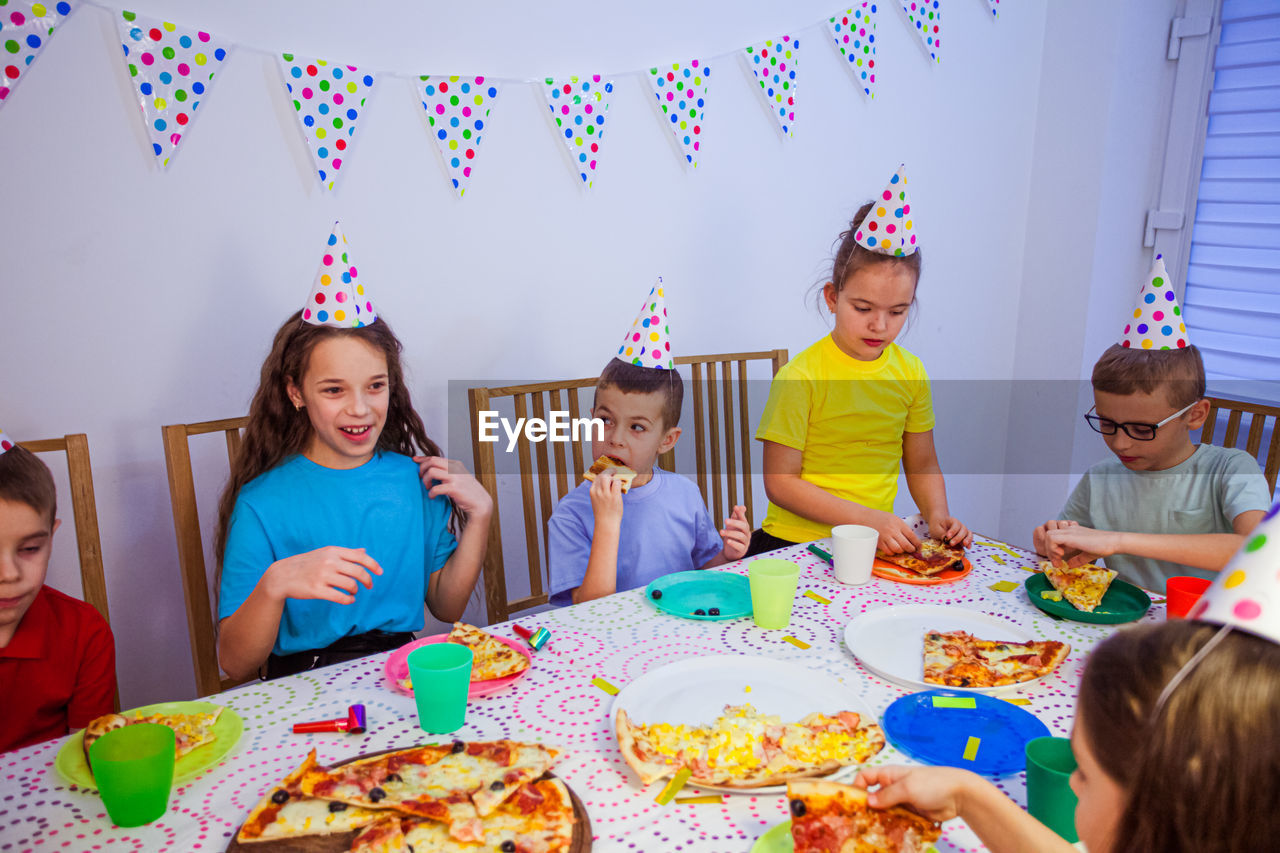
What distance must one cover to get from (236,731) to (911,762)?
82cm

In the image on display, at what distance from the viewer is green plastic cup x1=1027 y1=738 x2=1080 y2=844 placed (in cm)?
85

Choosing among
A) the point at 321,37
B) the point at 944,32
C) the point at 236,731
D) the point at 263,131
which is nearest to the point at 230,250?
the point at 263,131

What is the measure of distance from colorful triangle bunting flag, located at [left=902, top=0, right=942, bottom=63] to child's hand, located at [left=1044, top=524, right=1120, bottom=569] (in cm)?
200

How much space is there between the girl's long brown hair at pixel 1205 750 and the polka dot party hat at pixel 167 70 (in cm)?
198

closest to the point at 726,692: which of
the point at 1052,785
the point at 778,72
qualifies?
the point at 1052,785

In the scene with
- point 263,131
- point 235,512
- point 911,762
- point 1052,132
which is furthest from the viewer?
point 1052,132

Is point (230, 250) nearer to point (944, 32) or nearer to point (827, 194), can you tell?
point (827, 194)

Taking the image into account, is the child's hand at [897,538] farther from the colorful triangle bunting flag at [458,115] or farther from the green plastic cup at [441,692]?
the colorful triangle bunting flag at [458,115]

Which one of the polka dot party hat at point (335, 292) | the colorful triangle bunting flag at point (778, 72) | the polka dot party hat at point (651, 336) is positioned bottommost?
the polka dot party hat at point (651, 336)

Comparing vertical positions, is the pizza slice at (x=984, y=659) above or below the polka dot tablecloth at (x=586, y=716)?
above

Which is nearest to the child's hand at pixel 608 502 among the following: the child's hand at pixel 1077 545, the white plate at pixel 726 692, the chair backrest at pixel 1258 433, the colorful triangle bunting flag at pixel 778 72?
the white plate at pixel 726 692

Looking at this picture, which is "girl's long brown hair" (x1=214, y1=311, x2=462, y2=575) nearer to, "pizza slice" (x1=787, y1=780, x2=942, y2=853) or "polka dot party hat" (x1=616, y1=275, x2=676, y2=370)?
"polka dot party hat" (x1=616, y1=275, x2=676, y2=370)

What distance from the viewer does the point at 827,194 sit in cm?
279

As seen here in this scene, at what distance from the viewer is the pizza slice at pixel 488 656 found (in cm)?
117
